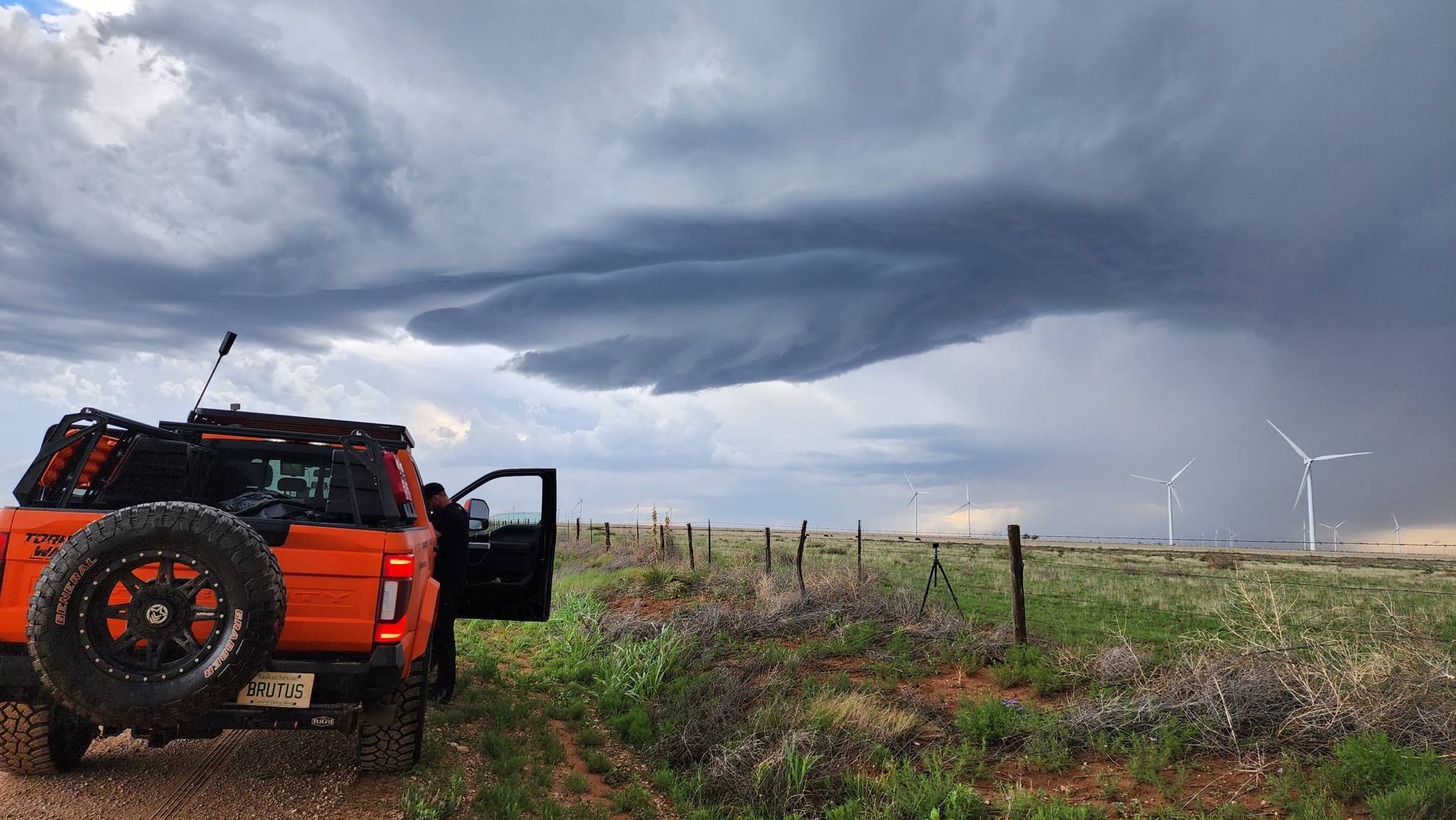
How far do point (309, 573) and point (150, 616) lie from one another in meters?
0.76

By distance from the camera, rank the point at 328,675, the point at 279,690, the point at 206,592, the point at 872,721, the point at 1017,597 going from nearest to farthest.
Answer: the point at 206,592 → the point at 279,690 → the point at 328,675 → the point at 872,721 → the point at 1017,597

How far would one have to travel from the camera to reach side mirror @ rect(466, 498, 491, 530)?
23.4ft

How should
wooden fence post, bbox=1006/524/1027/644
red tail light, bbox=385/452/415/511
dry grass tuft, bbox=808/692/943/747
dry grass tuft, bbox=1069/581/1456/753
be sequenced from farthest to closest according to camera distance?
wooden fence post, bbox=1006/524/1027/644 → dry grass tuft, bbox=808/692/943/747 → dry grass tuft, bbox=1069/581/1456/753 → red tail light, bbox=385/452/415/511

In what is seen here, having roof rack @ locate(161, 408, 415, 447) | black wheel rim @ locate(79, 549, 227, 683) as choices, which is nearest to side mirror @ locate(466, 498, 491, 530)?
roof rack @ locate(161, 408, 415, 447)

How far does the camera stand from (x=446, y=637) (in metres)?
7.63

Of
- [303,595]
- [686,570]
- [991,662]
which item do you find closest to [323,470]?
[303,595]

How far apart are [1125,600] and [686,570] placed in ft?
34.6

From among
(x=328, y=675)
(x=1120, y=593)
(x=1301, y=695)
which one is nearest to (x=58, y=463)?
(x=328, y=675)

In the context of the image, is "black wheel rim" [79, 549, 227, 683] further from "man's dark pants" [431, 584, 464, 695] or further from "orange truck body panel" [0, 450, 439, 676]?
"man's dark pants" [431, 584, 464, 695]

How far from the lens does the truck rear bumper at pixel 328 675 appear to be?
4398mm

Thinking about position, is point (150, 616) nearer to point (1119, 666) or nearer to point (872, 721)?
point (872, 721)

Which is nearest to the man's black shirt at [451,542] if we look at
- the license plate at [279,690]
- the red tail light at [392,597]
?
the red tail light at [392,597]

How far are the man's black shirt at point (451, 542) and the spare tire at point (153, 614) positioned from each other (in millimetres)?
3015

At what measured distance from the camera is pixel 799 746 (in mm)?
7000
